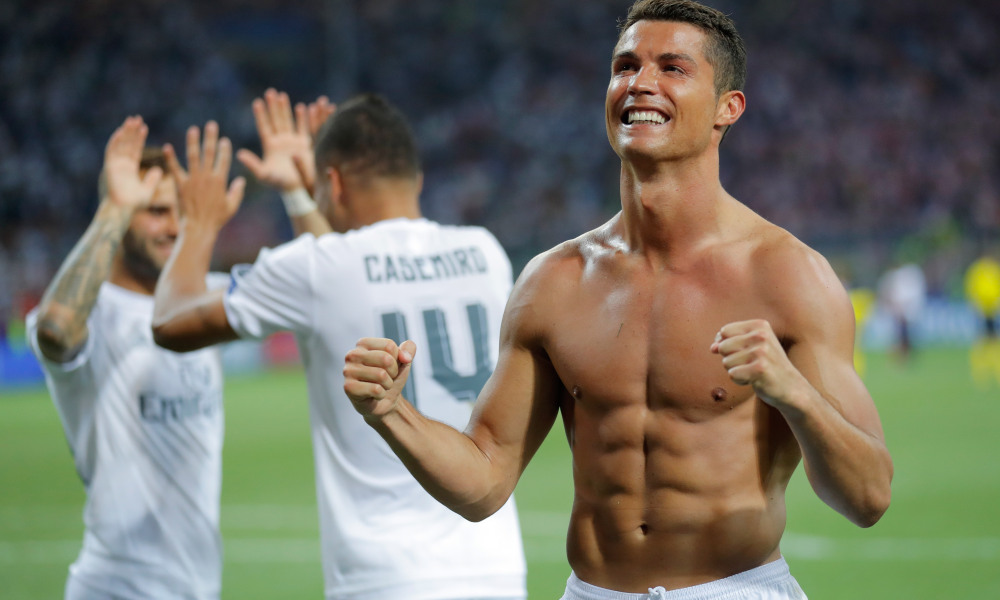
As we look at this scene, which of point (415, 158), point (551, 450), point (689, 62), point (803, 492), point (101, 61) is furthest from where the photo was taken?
point (101, 61)

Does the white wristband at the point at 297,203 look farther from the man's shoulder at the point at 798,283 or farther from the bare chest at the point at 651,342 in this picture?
the man's shoulder at the point at 798,283

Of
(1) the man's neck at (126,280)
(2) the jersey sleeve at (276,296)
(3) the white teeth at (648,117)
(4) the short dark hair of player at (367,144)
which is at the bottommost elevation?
(2) the jersey sleeve at (276,296)

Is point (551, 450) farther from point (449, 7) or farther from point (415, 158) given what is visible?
point (449, 7)

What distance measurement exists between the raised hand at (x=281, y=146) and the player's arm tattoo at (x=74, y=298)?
25.7 inches

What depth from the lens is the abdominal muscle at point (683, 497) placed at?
102 inches

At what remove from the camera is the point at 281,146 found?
4.48m

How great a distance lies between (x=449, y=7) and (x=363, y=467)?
102 feet

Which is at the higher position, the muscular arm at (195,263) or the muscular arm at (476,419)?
the muscular arm at (195,263)

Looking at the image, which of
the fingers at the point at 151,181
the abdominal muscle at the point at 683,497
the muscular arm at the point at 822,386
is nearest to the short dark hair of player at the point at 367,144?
the fingers at the point at 151,181

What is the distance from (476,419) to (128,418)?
1.83 metres

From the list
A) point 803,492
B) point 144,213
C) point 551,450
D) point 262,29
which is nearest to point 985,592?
point 803,492

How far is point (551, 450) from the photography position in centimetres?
1334

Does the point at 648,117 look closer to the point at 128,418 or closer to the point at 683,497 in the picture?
the point at 683,497

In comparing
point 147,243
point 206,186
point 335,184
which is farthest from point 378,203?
point 147,243
